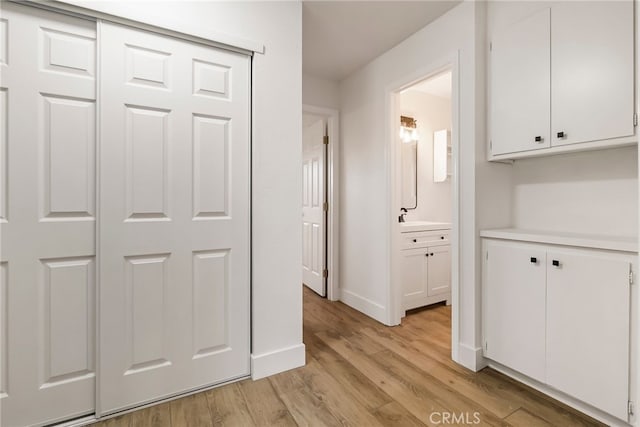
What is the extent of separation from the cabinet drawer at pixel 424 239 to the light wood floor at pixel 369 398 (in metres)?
0.98

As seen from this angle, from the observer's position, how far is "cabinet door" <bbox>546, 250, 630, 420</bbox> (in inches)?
54.4

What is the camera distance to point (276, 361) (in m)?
1.91

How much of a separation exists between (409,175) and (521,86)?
178 cm

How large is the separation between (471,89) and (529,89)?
1.08ft

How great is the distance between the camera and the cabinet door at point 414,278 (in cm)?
293

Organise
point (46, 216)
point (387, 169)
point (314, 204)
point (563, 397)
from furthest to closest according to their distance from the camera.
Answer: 1. point (314, 204)
2. point (387, 169)
3. point (563, 397)
4. point (46, 216)

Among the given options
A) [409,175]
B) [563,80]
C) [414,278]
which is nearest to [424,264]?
[414,278]

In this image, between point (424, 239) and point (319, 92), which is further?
point (319, 92)

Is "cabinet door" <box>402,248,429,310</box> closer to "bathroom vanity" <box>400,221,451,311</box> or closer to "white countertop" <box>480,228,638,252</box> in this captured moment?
"bathroom vanity" <box>400,221,451,311</box>

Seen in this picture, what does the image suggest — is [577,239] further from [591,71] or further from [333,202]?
[333,202]

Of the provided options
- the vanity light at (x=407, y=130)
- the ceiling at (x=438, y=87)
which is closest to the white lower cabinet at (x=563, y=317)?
the vanity light at (x=407, y=130)

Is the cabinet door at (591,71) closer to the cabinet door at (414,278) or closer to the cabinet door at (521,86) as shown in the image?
the cabinet door at (521,86)

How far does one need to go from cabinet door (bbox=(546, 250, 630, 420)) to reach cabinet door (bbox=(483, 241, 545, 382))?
0.05m

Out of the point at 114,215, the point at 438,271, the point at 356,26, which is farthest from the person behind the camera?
the point at 438,271
